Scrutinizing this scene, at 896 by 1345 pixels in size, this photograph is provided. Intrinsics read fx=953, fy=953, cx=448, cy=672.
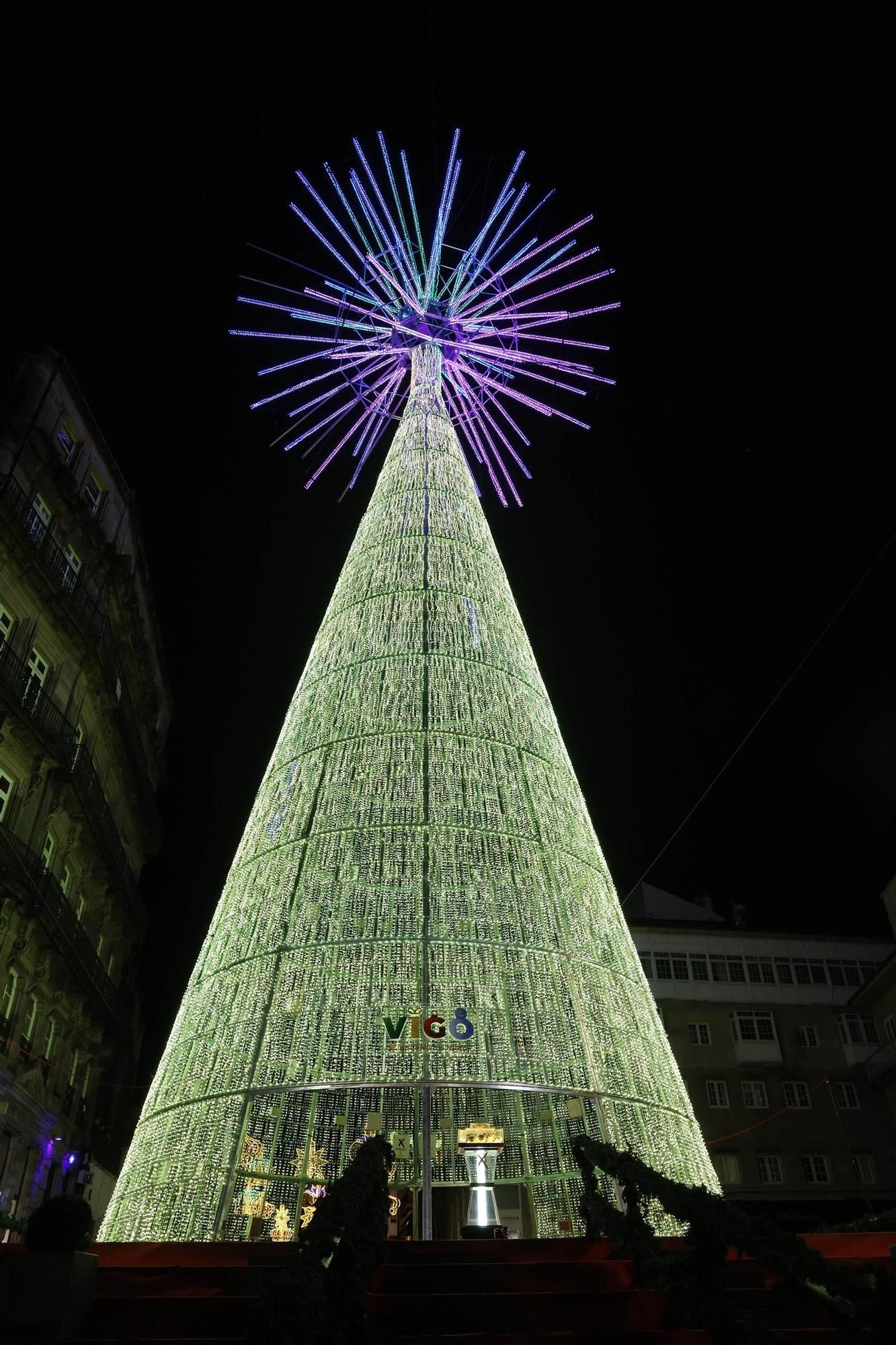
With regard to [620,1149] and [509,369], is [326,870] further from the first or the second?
[509,369]

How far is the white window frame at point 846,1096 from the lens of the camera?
2955 cm

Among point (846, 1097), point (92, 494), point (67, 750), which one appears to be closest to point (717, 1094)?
point (846, 1097)

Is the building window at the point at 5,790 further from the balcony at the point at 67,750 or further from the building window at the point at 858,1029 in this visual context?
the building window at the point at 858,1029

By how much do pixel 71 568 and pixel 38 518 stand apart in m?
2.10

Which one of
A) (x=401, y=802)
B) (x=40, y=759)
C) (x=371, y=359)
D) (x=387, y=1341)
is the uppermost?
(x=371, y=359)

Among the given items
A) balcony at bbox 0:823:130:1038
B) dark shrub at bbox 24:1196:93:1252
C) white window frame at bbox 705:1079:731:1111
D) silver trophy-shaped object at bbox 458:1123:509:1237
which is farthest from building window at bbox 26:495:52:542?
white window frame at bbox 705:1079:731:1111

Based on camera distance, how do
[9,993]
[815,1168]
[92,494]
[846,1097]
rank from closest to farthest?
[9,993], [92,494], [815,1168], [846,1097]

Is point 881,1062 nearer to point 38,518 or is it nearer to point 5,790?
point 5,790

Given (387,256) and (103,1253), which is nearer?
(103,1253)

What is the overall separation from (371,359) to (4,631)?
10.1 m

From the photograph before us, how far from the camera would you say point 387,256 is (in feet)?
59.4

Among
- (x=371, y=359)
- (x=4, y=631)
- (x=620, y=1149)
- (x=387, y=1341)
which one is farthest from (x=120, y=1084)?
(x=387, y=1341)

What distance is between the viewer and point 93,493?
86.2ft

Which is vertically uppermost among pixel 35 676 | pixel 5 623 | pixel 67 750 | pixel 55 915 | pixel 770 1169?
pixel 5 623
